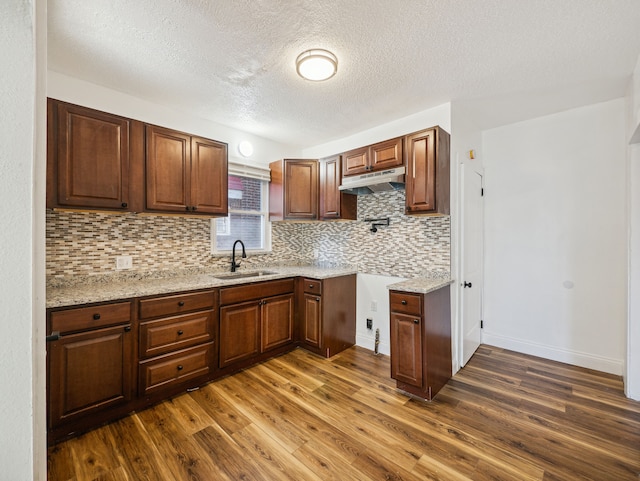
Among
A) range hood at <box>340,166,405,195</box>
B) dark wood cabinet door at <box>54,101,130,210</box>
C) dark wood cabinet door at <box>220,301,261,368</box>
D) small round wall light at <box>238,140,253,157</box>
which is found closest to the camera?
dark wood cabinet door at <box>54,101,130,210</box>

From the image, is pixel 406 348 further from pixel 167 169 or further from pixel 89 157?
pixel 89 157

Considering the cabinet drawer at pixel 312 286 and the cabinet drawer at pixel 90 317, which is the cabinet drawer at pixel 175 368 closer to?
the cabinet drawer at pixel 90 317

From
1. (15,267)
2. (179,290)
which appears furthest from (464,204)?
(15,267)

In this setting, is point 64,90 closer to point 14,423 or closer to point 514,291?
point 14,423

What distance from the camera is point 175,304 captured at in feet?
7.72

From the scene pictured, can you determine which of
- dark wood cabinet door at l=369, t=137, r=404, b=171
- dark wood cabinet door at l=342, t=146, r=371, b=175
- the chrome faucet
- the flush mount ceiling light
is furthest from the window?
the flush mount ceiling light

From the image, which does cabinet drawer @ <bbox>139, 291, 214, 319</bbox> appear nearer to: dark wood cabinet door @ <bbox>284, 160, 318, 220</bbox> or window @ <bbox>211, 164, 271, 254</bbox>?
window @ <bbox>211, 164, 271, 254</bbox>

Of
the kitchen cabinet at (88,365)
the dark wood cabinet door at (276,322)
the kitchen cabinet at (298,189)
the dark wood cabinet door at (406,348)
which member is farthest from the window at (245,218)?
the dark wood cabinet door at (406,348)

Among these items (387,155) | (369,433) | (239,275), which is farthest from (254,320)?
(387,155)

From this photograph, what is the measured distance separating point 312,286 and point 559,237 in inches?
109

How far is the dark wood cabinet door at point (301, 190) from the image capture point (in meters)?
3.60

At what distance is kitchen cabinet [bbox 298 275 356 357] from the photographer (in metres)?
3.13

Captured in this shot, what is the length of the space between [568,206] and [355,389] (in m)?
2.95

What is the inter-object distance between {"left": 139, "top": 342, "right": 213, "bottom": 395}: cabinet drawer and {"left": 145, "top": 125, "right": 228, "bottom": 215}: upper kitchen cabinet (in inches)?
50.7
